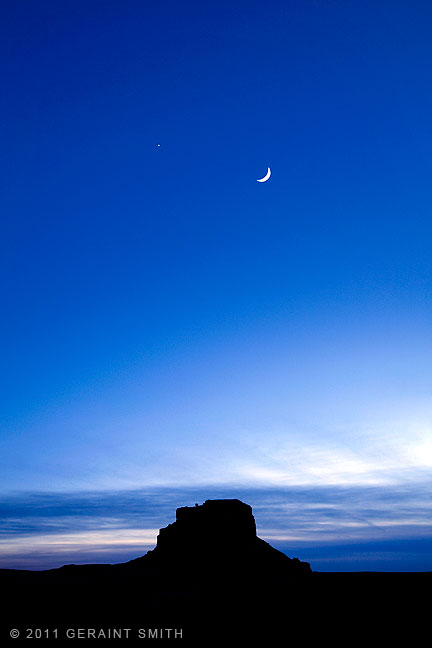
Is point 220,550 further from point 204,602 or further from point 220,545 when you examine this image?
point 204,602

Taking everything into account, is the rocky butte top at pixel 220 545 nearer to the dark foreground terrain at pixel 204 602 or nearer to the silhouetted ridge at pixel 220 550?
the silhouetted ridge at pixel 220 550

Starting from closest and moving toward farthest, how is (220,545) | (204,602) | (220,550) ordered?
(204,602)
(220,550)
(220,545)

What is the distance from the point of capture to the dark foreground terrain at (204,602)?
38.8 m

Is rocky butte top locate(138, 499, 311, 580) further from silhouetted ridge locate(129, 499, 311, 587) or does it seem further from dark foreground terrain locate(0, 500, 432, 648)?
dark foreground terrain locate(0, 500, 432, 648)

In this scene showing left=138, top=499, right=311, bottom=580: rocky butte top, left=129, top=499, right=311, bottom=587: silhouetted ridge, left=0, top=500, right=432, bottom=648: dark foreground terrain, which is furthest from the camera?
left=138, top=499, right=311, bottom=580: rocky butte top

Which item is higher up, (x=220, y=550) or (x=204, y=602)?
(x=220, y=550)

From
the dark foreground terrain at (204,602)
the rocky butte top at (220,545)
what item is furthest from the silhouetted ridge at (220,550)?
the dark foreground terrain at (204,602)

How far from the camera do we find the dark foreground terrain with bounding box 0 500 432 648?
3878 cm

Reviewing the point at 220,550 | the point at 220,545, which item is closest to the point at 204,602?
the point at 220,550

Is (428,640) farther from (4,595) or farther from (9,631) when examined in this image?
(4,595)

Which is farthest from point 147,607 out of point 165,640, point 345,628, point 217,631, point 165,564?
point 165,564

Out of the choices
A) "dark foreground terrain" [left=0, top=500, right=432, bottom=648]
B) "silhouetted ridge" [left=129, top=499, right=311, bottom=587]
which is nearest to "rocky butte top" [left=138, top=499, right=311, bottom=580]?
"silhouetted ridge" [left=129, top=499, right=311, bottom=587]

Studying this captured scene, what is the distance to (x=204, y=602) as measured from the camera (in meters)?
55.7

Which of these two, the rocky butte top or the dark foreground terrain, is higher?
the rocky butte top
